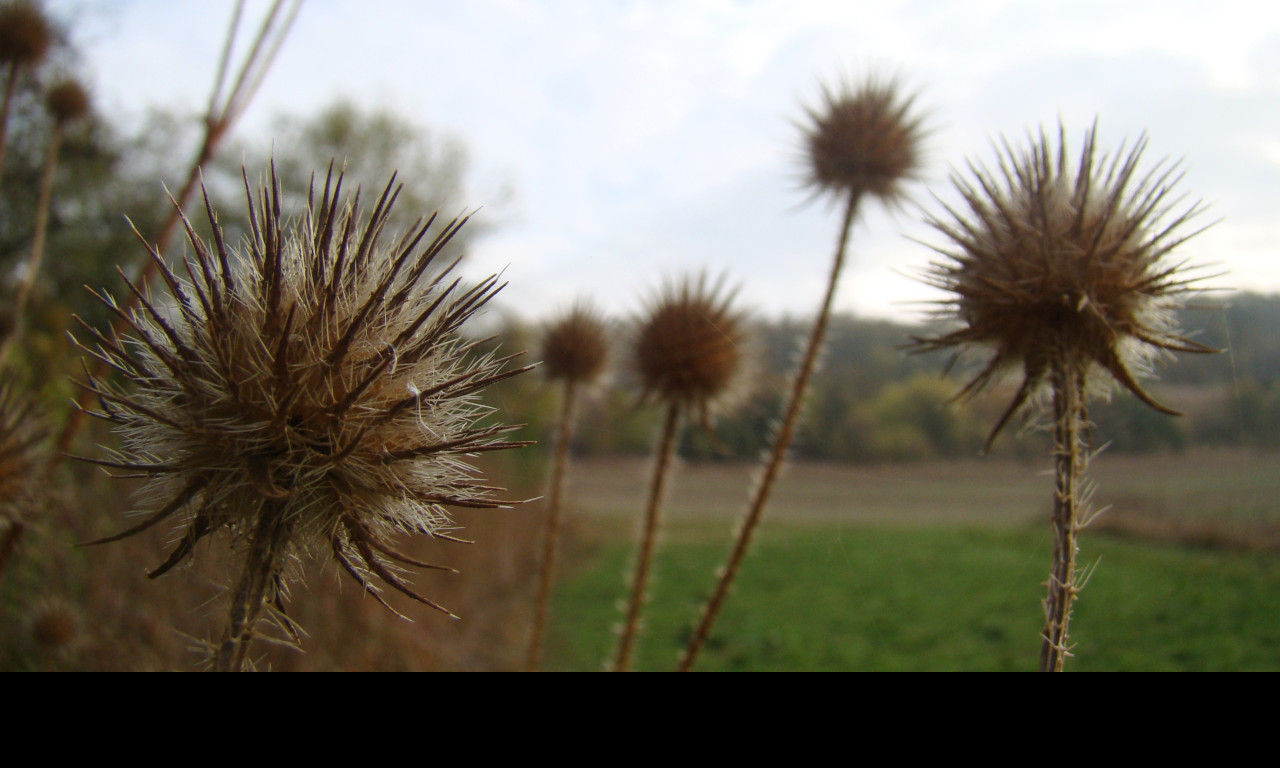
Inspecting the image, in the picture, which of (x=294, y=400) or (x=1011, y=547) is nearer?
(x=294, y=400)

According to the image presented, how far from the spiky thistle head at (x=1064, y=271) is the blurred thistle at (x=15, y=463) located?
100 inches

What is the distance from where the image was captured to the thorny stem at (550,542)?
2.88 m

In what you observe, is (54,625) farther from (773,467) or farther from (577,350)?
(773,467)

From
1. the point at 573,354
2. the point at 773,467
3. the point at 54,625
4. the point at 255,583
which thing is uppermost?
the point at 573,354

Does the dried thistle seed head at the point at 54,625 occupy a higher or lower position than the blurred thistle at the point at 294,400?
lower

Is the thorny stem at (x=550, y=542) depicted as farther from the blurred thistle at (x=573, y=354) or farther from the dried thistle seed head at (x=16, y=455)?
the dried thistle seed head at (x=16, y=455)

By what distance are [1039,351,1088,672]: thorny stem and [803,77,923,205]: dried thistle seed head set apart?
1575 millimetres

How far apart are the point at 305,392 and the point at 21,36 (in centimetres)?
333

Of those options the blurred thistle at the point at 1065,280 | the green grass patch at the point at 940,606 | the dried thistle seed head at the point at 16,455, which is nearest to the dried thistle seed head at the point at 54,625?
the dried thistle seed head at the point at 16,455

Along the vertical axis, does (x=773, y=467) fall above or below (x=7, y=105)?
below

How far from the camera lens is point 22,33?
10.3 feet

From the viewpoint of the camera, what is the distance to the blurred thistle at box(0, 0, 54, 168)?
3115 mm

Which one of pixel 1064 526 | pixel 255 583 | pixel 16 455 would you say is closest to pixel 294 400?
pixel 255 583
